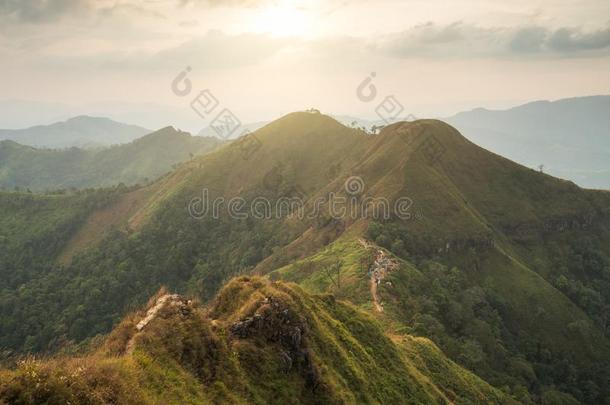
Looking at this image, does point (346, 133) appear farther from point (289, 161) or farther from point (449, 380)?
point (449, 380)

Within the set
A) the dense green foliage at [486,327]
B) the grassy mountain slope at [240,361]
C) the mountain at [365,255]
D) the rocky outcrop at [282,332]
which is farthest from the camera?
the mountain at [365,255]

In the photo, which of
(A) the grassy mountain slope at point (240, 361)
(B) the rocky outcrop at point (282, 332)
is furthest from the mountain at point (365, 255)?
(B) the rocky outcrop at point (282, 332)

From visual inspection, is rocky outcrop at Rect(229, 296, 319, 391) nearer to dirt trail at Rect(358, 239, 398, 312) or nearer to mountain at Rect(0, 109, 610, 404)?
mountain at Rect(0, 109, 610, 404)

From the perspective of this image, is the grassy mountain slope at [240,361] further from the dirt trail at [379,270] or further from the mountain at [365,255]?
the dirt trail at [379,270]

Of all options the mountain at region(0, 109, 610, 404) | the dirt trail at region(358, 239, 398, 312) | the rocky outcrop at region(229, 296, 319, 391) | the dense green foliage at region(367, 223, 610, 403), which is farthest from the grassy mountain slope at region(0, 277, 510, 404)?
the dense green foliage at region(367, 223, 610, 403)

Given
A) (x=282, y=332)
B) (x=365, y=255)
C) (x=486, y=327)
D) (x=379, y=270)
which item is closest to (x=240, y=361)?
(x=282, y=332)

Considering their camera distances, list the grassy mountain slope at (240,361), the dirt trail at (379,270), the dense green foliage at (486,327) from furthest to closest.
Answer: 1. the dense green foliage at (486,327)
2. the dirt trail at (379,270)
3. the grassy mountain slope at (240,361)

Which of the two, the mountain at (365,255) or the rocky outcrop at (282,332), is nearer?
the rocky outcrop at (282,332)

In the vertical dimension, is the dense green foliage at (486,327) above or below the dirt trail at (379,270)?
below
